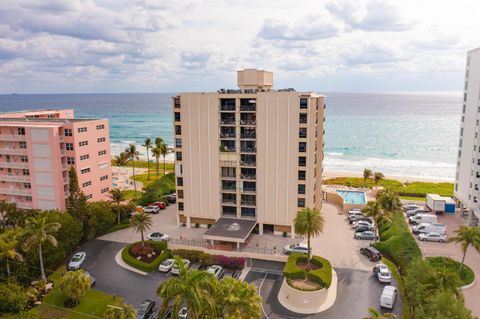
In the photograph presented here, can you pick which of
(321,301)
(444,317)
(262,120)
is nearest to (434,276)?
(444,317)

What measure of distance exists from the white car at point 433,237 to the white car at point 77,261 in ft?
157

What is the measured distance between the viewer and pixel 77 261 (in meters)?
49.4

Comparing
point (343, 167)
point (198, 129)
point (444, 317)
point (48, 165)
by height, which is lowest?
point (343, 167)

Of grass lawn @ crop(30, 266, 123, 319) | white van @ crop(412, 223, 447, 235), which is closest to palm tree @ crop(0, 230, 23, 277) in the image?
grass lawn @ crop(30, 266, 123, 319)

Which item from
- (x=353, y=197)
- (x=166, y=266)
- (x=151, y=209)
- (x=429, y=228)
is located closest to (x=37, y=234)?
(x=166, y=266)

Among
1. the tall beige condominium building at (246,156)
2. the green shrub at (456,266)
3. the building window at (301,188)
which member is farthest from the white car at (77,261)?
the green shrub at (456,266)

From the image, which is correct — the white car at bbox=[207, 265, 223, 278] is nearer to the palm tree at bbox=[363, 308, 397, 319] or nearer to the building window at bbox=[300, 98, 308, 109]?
the palm tree at bbox=[363, 308, 397, 319]

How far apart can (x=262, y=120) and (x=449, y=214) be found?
1496 inches

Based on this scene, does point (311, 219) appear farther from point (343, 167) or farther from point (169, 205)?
point (343, 167)

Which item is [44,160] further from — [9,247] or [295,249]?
[295,249]

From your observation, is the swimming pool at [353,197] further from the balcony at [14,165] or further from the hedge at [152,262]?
the balcony at [14,165]

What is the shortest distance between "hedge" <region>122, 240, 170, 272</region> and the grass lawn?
6.33m

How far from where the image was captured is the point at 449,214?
65250 millimetres

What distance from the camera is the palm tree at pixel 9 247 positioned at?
1567 inches
